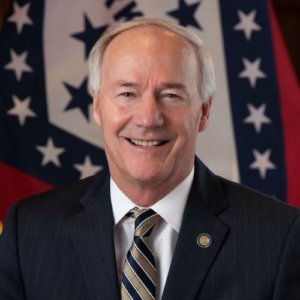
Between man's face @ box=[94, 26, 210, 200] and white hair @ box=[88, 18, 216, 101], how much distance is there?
2cm

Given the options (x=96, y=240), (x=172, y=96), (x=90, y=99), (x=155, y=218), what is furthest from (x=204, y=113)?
(x=90, y=99)

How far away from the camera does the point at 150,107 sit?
162 centimetres

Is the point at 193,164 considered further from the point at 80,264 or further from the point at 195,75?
the point at 80,264

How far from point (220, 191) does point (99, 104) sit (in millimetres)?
376

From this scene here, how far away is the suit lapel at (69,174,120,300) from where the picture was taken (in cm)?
165

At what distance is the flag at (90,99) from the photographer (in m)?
2.66

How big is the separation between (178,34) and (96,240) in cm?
54

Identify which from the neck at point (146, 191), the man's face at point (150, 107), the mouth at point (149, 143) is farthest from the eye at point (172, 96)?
the neck at point (146, 191)

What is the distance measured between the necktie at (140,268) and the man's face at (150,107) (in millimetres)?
103

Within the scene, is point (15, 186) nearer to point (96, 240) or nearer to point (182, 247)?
point (96, 240)

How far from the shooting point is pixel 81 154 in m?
2.71

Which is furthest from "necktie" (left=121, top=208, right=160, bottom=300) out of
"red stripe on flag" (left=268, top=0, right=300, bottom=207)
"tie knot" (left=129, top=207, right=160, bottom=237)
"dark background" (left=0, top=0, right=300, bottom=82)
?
"dark background" (left=0, top=0, right=300, bottom=82)

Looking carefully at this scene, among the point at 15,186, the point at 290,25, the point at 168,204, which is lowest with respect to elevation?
the point at 15,186

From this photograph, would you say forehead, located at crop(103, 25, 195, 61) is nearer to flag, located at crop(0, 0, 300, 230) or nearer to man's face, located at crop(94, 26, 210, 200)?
man's face, located at crop(94, 26, 210, 200)
